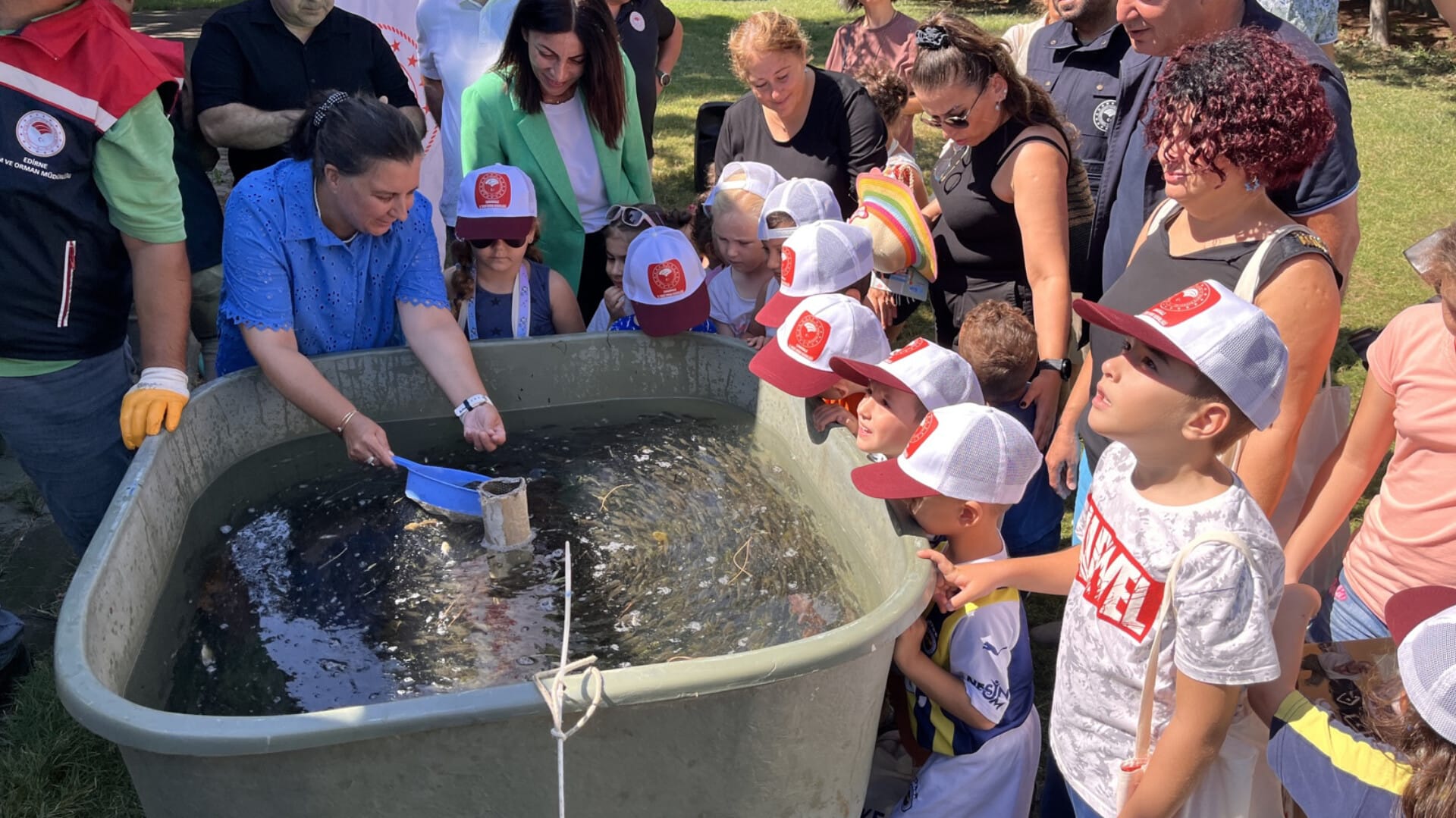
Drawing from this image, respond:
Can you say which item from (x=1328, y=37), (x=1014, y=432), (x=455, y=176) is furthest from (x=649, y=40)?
(x=1014, y=432)

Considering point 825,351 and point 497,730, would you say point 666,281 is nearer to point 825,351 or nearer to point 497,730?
point 825,351

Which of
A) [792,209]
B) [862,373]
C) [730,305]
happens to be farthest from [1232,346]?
[730,305]

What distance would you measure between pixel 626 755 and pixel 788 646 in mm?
282

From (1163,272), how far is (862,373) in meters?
0.60

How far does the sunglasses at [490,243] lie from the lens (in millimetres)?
3090

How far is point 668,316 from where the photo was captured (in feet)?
9.66

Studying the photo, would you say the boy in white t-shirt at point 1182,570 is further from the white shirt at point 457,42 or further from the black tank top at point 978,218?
the white shirt at point 457,42

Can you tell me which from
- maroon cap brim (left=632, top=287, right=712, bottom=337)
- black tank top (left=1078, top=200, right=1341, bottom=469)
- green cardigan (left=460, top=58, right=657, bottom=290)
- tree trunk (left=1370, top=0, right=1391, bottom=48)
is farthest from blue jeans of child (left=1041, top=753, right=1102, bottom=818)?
tree trunk (left=1370, top=0, right=1391, bottom=48)

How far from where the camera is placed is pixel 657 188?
24.0 feet

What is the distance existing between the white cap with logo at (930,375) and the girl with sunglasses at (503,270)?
1.22 m

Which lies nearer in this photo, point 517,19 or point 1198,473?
point 1198,473

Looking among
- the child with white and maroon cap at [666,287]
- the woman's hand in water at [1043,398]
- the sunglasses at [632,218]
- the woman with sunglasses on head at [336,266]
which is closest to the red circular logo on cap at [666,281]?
the child with white and maroon cap at [666,287]

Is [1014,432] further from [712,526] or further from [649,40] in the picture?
[649,40]

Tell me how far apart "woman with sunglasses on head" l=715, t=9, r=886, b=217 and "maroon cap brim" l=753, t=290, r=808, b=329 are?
0.86 m
